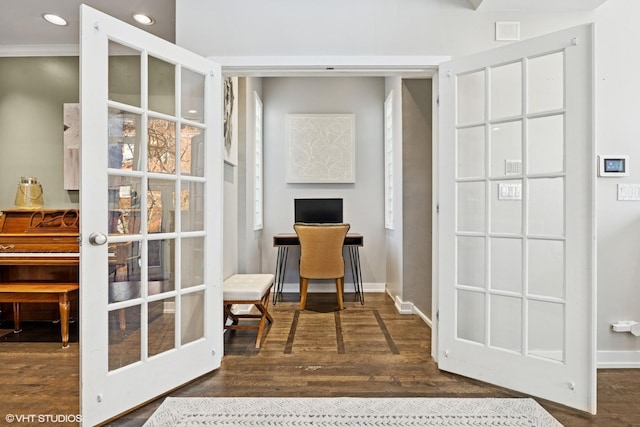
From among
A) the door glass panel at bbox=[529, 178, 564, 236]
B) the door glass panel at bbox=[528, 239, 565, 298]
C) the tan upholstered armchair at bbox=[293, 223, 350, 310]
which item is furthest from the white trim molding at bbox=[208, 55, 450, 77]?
the tan upholstered armchair at bbox=[293, 223, 350, 310]

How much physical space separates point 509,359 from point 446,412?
20.9 inches

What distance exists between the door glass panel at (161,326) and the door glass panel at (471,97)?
2.07m

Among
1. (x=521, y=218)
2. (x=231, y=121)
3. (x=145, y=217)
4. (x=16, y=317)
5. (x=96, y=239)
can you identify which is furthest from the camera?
(x=231, y=121)

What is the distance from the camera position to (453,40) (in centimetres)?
227

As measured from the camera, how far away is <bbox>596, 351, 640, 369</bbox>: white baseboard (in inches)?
89.5

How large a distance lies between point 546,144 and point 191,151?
79.7 inches

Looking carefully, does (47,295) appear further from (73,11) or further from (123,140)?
(73,11)

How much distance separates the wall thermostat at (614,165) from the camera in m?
2.24

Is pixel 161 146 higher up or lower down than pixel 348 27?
lower down

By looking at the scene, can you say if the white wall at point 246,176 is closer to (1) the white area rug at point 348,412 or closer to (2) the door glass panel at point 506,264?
(1) the white area rug at point 348,412

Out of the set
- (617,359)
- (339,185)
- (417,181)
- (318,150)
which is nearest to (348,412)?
(617,359)

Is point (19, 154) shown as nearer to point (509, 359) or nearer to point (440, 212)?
point (440, 212)

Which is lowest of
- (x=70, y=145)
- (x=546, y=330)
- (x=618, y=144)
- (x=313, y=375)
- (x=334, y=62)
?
(x=313, y=375)

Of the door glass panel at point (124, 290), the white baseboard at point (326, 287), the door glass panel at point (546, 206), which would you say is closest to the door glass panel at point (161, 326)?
the door glass panel at point (124, 290)
